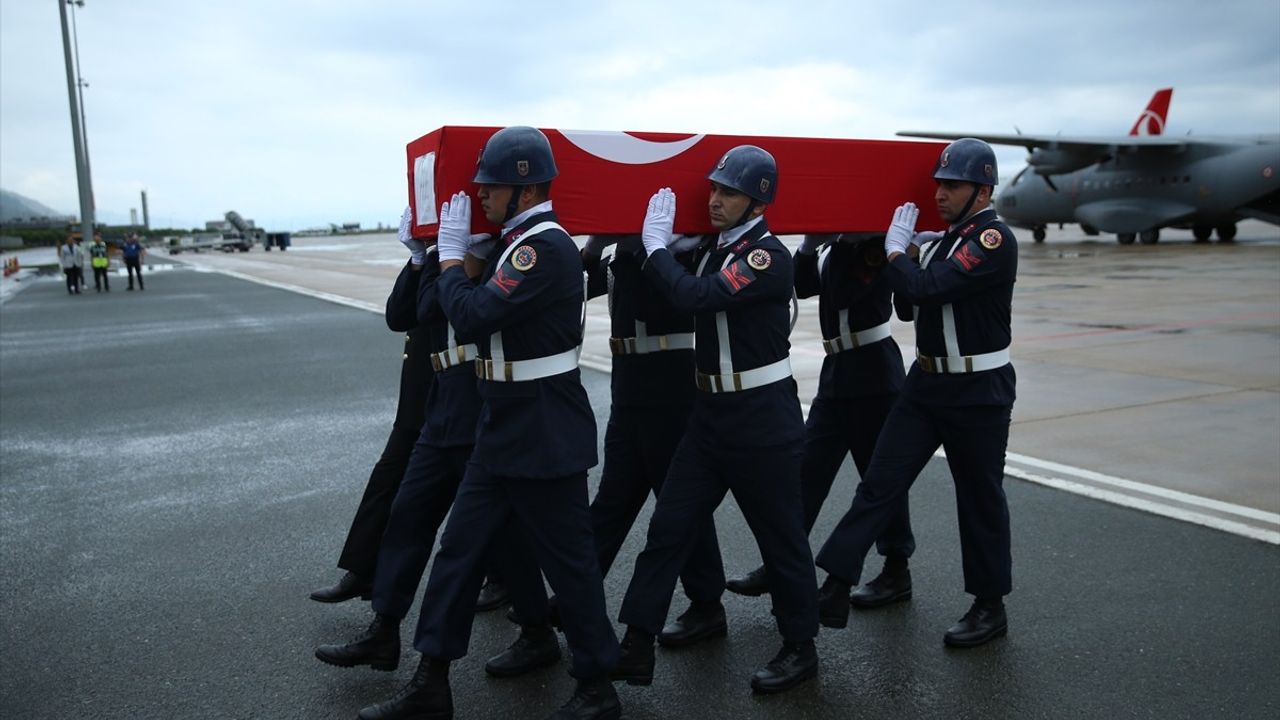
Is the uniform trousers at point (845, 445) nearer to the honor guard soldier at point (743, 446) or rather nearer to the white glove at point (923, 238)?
the white glove at point (923, 238)

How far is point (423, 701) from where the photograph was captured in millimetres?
3379

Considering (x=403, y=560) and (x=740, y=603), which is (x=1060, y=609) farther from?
(x=403, y=560)

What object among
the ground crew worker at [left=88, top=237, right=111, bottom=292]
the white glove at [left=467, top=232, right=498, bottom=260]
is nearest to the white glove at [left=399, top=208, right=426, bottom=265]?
the white glove at [left=467, top=232, right=498, bottom=260]

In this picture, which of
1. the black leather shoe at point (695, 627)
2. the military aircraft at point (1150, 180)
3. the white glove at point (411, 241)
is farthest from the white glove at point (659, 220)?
the military aircraft at point (1150, 180)

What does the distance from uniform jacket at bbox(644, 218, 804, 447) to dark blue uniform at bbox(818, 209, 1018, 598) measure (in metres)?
0.58

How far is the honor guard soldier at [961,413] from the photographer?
4.00 metres

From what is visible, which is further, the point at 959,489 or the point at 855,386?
the point at 855,386

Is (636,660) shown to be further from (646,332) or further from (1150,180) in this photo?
(1150,180)

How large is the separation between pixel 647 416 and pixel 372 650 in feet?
4.58

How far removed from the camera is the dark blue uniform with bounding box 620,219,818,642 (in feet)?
12.0

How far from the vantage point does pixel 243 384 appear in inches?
429

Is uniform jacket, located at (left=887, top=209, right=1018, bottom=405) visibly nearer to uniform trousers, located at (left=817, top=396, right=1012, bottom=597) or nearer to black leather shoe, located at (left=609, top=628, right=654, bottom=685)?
uniform trousers, located at (left=817, top=396, right=1012, bottom=597)

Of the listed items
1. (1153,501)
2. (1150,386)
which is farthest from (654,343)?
(1150,386)

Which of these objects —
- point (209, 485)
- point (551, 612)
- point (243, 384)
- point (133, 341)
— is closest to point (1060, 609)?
point (551, 612)
